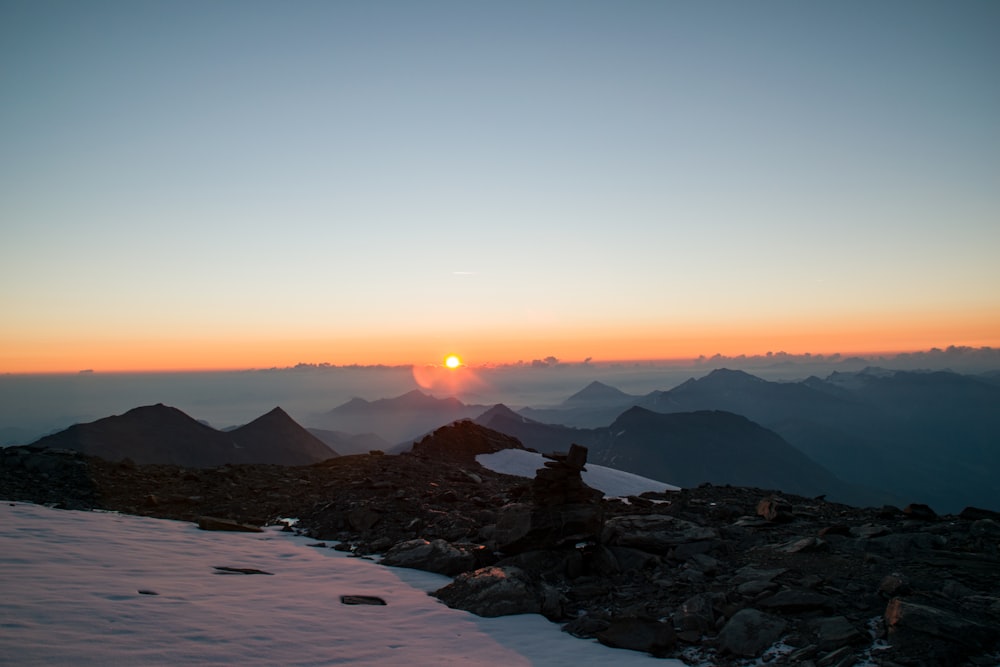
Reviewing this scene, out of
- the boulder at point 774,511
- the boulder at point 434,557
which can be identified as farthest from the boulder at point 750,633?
the boulder at point 774,511

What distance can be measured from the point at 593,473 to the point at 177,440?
8005 cm

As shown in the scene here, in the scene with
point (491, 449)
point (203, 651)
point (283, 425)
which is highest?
point (203, 651)

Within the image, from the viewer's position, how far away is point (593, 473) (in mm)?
38438

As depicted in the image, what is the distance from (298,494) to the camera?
2664cm

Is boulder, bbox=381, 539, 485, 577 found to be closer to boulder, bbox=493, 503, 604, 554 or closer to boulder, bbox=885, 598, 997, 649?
boulder, bbox=493, 503, 604, 554

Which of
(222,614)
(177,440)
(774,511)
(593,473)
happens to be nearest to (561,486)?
(774,511)

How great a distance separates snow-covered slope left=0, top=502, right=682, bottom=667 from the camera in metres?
9.34

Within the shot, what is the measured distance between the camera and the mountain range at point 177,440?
81.4 meters

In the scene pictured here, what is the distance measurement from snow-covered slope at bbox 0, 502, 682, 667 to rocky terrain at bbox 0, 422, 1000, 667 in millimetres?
1164

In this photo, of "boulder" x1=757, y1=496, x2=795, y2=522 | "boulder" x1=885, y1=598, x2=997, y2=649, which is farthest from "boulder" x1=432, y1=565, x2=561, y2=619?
"boulder" x1=757, y1=496, x2=795, y2=522

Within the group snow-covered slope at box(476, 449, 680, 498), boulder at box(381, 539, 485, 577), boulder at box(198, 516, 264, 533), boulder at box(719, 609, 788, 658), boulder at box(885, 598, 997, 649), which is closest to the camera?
boulder at box(885, 598, 997, 649)

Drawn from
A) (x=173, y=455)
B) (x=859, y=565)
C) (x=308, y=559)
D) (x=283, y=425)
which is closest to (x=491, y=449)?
(x=308, y=559)

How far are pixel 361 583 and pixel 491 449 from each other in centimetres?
2966

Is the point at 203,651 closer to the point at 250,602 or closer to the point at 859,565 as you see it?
the point at 250,602
